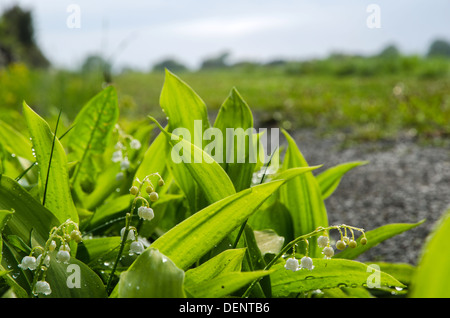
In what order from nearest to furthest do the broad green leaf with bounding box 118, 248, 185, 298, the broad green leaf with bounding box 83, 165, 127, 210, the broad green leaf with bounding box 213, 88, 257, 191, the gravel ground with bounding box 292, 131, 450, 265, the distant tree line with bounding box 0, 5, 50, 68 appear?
the broad green leaf with bounding box 118, 248, 185, 298
the broad green leaf with bounding box 213, 88, 257, 191
the broad green leaf with bounding box 83, 165, 127, 210
the gravel ground with bounding box 292, 131, 450, 265
the distant tree line with bounding box 0, 5, 50, 68

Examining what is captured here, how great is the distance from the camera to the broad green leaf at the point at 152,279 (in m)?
0.60

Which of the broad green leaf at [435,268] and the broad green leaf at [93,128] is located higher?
the broad green leaf at [93,128]

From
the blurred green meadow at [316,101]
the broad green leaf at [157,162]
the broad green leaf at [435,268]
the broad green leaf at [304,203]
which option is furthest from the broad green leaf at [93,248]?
the blurred green meadow at [316,101]

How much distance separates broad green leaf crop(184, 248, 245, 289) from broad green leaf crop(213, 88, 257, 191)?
10.8 inches

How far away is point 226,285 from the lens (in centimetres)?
67

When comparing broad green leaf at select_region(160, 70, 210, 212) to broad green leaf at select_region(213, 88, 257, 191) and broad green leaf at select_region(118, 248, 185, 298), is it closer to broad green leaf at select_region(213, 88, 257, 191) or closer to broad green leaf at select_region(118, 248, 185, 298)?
broad green leaf at select_region(213, 88, 257, 191)

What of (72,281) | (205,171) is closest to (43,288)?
(72,281)

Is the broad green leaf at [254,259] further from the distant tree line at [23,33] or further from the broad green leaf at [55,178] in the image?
the distant tree line at [23,33]

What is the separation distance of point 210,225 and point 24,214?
38 cm

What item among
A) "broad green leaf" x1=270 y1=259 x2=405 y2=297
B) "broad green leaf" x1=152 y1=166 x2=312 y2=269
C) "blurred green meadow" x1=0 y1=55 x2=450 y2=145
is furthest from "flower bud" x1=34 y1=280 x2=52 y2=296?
"blurred green meadow" x1=0 y1=55 x2=450 y2=145

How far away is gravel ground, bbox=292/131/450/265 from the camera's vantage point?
304 centimetres

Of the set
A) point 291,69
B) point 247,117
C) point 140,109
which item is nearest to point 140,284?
point 247,117

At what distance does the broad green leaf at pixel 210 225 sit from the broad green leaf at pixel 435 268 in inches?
11.1

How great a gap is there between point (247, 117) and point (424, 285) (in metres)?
0.62
